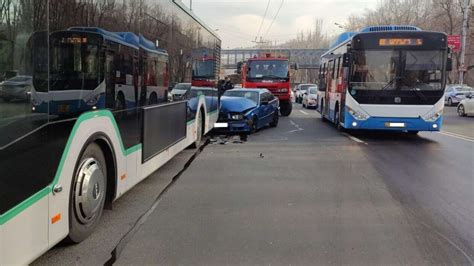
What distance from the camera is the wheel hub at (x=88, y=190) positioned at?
168 inches

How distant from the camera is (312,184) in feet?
23.7

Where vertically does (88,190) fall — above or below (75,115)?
below

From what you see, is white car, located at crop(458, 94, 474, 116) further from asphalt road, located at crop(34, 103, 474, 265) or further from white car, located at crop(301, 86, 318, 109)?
asphalt road, located at crop(34, 103, 474, 265)

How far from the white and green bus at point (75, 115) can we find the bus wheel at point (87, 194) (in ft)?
0.04

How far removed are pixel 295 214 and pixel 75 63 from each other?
10.2ft

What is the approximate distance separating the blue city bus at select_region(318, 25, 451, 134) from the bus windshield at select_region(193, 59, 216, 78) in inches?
157

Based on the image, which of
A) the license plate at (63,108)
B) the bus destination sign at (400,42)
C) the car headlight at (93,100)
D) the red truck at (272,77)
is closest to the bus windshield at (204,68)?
the bus destination sign at (400,42)

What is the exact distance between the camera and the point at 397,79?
1273 centimetres

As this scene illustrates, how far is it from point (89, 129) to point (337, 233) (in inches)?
111

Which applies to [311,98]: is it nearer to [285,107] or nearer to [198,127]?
[285,107]

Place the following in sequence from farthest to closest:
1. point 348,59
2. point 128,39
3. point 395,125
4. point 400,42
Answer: point 348,59
point 395,125
point 400,42
point 128,39

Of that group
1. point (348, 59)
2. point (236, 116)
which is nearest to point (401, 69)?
point (348, 59)

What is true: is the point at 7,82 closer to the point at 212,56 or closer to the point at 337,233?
the point at 337,233

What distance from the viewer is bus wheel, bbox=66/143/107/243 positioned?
423cm
